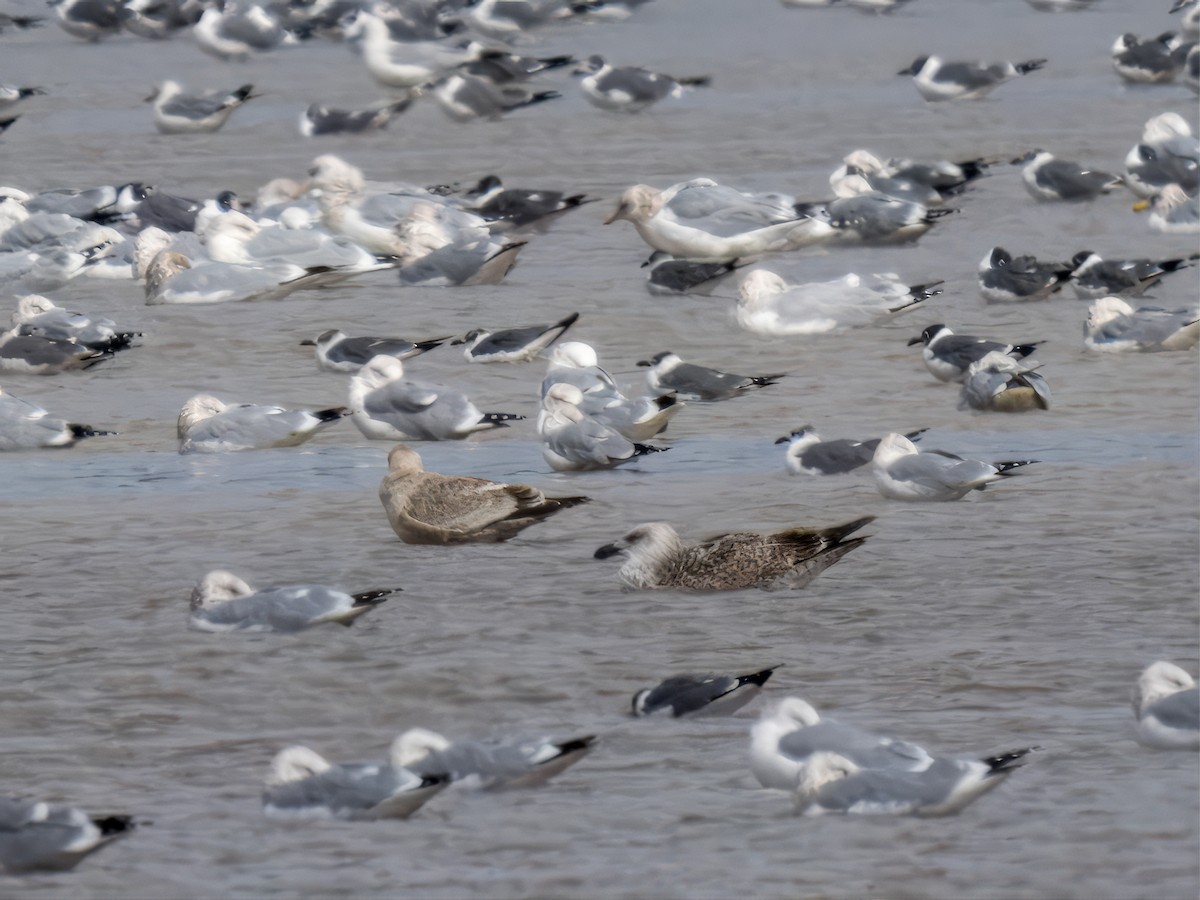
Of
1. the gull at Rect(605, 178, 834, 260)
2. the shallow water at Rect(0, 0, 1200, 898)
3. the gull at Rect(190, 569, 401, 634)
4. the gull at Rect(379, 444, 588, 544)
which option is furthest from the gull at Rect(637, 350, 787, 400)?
the gull at Rect(605, 178, 834, 260)

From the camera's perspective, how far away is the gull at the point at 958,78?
61.3 feet

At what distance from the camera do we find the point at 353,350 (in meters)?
10.1

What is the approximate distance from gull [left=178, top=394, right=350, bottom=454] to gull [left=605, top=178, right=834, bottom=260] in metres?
4.28

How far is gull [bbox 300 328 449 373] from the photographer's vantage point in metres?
10.1

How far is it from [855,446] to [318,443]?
2.38m

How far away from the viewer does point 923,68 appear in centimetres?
1889

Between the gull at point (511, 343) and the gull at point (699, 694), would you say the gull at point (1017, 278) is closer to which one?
the gull at point (511, 343)

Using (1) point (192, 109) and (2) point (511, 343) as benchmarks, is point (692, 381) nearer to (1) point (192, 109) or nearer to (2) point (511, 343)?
(2) point (511, 343)

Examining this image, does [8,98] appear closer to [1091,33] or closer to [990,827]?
[1091,33]

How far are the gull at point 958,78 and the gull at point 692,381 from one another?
9.80 meters

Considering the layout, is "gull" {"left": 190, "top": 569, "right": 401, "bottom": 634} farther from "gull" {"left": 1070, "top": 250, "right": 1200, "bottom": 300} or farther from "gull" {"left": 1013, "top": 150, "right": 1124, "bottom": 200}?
"gull" {"left": 1013, "top": 150, "right": 1124, "bottom": 200}

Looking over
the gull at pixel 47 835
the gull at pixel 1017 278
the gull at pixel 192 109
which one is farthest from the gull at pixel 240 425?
the gull at pixel 192 109

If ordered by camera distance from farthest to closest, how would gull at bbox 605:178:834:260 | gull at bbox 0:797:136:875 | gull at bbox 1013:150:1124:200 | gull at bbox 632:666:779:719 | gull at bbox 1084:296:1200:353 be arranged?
gull at bbox 1013:150:1124:200
gull at bbox 605:178:834:260
gull at bbox 1084:296:1200:353
gull at bbox 632:666:779:719
gull at bbox 0:797:136:875

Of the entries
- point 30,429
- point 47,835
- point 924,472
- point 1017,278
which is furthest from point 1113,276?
point 47,835
